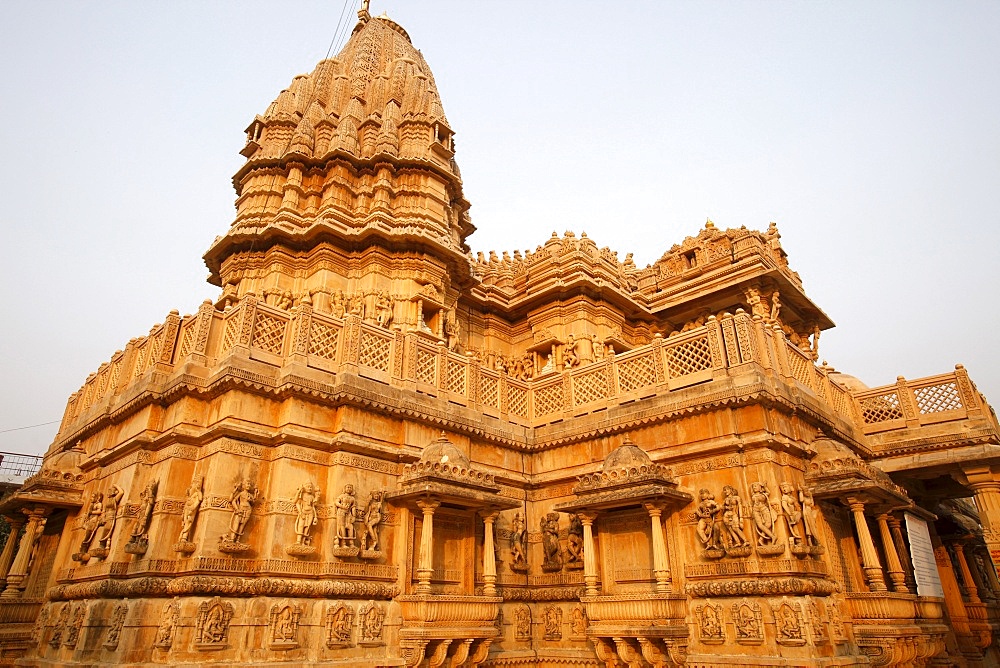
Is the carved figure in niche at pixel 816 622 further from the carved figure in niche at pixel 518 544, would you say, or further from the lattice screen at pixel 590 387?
the carved figure in niche at pixel 518 544

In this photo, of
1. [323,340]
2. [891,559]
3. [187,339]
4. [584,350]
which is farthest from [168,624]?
[584,350]

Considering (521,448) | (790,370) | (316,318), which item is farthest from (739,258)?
(316,318)

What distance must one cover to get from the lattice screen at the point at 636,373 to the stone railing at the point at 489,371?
2cm

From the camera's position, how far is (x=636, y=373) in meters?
13.2

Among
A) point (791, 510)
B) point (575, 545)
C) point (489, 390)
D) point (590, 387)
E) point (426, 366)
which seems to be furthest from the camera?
point (489, 390)

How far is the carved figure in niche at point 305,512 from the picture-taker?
32.3 feet

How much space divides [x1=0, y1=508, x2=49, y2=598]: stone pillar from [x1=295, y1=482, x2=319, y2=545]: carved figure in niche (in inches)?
235

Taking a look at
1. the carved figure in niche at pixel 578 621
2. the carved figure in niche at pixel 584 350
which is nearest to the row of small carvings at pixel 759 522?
the carved figure in niche at pixel 578 621

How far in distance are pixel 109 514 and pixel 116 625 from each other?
6.72 ft

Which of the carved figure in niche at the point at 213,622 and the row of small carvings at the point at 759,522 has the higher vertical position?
the row of small carvings at the point at 759,522

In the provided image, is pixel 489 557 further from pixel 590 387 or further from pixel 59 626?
pixel 59 626

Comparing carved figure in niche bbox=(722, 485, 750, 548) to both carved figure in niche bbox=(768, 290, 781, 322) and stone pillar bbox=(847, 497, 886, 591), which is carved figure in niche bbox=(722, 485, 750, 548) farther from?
carved figure in niche bbox=(768, 290, 781, 322)

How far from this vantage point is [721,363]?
11.8 m

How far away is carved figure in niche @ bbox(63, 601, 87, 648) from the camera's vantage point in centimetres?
932
